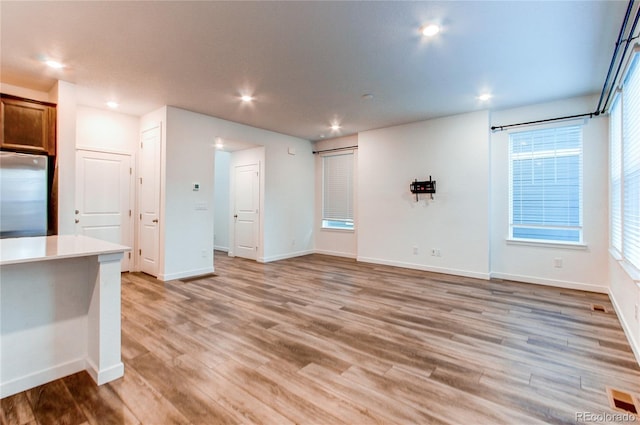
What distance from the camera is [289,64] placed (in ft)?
11.1

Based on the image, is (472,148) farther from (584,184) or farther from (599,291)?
(599,291)

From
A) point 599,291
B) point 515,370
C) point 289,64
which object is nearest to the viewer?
point 515,370

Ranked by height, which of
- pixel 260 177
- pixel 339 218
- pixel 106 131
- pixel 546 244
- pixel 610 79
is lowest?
pixel 546 244

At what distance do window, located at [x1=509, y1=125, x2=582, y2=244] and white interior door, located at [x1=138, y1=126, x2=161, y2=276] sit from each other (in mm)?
5901

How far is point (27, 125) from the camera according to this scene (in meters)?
3.77

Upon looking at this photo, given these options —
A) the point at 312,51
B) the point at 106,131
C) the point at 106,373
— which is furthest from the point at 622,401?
the point at 106,131

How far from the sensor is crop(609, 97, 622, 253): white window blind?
3496 millimetres

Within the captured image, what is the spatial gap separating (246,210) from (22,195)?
3773mm

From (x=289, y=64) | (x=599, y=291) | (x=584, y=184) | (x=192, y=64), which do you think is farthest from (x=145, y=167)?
(x=599, y=291)

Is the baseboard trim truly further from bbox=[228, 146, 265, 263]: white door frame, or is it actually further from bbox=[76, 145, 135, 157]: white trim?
bbox=[76, 145, 135, 157]: white trim

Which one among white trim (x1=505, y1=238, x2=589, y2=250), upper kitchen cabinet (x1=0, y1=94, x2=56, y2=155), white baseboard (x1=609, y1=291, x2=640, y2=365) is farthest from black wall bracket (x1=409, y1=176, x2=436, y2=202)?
upper kitchen cabinet (x1=0, y1=94, x2=56, y2=155)

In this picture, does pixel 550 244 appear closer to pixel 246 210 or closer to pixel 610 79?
pixel 610 79

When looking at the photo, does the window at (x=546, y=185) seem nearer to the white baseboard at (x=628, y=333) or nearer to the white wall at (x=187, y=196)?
the white baseboard at (x=628, y=333)

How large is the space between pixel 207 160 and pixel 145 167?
42.2 inches
